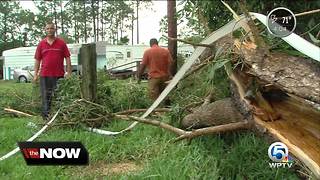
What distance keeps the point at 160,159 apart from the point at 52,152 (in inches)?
36.2

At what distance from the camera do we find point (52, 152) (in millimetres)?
3900

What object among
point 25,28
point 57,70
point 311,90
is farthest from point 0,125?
point 25,28

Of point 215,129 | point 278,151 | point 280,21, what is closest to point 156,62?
point 215,129

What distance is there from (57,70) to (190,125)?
2.90 m

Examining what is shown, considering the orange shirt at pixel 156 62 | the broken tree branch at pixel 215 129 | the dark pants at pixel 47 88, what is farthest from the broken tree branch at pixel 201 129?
the orange shirt at pixel 156 62

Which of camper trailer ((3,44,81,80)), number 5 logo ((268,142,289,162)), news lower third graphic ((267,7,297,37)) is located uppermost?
news lower third graphic ((267,7,297,37))

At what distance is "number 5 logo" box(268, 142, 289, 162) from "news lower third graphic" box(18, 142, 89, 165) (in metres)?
1.48

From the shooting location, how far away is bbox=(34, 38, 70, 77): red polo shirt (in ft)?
23.4

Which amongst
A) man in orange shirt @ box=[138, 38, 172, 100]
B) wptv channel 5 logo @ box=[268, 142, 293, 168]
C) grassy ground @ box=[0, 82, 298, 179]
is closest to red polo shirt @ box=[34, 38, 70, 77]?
grassy ground @ box=[0, 82, 298, 179]

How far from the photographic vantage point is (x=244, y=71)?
13.3ft

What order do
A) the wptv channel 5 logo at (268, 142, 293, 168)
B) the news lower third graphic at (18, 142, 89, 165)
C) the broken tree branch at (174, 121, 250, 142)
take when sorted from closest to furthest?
the wptv channel 5 logo at (268, 142, 293, 168) → the news lower third graphic at (18, 142, 89, 165) → the broken tree branch at (174, 121, 250, 142)

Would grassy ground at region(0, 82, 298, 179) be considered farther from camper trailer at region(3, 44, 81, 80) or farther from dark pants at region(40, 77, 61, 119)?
camper trailer at region(3, 44, 81, 80)

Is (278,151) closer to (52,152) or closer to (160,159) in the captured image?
(160,159)

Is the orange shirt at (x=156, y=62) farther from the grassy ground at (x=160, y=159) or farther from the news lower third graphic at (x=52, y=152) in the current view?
the news lower third graphic at (x=52, y=152)
